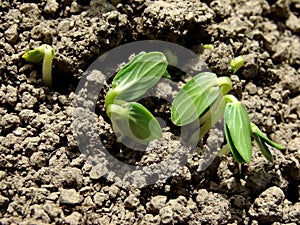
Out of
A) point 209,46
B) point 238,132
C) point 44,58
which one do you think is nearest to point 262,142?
point 238,132

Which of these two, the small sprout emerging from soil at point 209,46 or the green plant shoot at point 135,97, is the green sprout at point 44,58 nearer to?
the green plant shoot at point 135,97

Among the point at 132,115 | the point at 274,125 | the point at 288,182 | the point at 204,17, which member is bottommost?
the point at 288,182

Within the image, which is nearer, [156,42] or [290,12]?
[156,42]

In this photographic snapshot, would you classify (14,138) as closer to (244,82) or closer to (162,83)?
(162,83)

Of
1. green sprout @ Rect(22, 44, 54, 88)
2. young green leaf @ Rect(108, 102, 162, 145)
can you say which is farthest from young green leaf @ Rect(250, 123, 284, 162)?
green sprout @ Rect(22, 44, 54, 88)

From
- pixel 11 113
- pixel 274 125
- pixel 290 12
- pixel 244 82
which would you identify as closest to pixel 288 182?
pixel 274 125

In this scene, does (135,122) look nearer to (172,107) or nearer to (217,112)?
(172,107)

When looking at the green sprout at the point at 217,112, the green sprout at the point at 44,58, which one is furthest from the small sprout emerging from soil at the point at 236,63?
the green sprout at the point at 44,58
